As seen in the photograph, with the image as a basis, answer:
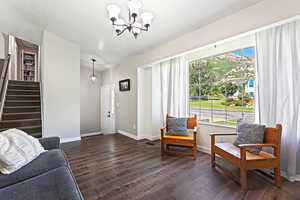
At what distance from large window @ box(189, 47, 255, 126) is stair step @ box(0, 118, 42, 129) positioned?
13.8 ft

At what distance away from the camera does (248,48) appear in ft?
8.64

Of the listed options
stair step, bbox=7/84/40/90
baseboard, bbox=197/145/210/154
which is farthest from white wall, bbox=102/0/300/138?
stair step, bbox=7/84/40/90

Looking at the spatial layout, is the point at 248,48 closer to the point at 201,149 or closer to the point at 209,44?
the point at 209,44

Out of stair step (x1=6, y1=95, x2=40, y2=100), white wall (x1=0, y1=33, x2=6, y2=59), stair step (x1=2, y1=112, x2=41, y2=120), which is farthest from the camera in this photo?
white wall (x1=0, y1=33, x2=6, y2=59)

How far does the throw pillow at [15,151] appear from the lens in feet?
4.42

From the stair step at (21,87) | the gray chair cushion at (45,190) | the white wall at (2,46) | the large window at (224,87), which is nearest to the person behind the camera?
the gray chair cushion at (45,190)

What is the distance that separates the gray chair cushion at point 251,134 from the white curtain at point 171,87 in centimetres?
138

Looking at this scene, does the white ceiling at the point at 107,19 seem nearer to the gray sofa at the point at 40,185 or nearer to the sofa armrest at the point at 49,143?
the sofa armrest at the point at 49,143

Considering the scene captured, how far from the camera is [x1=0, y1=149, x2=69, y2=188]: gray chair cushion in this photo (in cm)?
127

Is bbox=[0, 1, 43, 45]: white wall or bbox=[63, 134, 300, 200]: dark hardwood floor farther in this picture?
bbox=[0, 1, 43, 45]: white wall

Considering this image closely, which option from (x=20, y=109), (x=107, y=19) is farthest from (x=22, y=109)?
(x=107, y=19)

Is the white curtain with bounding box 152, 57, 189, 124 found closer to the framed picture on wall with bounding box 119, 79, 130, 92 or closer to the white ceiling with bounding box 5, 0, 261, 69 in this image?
the white ceiling with bounding box 5, 0, 261, 69

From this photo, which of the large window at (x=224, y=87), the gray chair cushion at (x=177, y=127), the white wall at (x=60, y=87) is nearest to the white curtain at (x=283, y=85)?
the large window at (x=224, y=87)

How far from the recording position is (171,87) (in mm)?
3766
